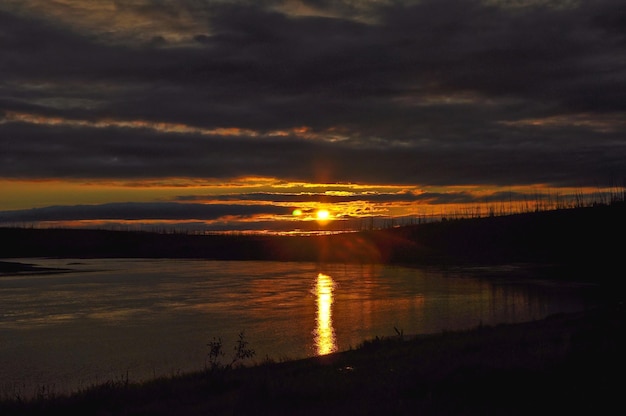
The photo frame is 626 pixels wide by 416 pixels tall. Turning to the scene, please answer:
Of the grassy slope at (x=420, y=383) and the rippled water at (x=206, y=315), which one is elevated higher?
the grassy slope at (x=420, y=383)

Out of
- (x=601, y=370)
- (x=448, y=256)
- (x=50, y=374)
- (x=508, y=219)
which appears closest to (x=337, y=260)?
(x=448, y=256)

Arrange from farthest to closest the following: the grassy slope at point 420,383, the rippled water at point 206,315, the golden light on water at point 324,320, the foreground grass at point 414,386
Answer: the golden light on water at point 324,320 < the rippled water at point 206,315 < the grassy slope at point 420,383 < the foreground grass at point 414,386

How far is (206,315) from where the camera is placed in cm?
4181

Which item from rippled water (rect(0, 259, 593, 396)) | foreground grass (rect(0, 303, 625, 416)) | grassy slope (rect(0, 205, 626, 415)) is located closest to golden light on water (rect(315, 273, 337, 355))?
rippled water (rect(0, 259, 593, 396))

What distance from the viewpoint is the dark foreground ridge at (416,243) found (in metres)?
102

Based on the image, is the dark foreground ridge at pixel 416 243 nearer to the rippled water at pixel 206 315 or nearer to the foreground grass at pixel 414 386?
the rippled water at pixel 206 315

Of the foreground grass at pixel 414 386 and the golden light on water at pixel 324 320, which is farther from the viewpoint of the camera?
the golden light on water at pixel 324 320

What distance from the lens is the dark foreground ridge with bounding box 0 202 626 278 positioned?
10188cm

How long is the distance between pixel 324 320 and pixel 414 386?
24.1 m

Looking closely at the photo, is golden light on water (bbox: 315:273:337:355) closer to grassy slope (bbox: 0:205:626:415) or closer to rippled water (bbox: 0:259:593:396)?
rippled water (bbox: 0:259:593:396)

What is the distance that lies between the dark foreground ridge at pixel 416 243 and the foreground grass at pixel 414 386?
215ft

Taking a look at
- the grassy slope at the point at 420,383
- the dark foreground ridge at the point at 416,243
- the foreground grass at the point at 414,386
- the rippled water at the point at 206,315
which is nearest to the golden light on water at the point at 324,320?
the rippled water at the point at 206,315

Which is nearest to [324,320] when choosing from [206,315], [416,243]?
[206,315]

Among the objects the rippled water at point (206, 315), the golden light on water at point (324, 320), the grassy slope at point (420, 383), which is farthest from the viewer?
the golden light on water at point (324, 320)
